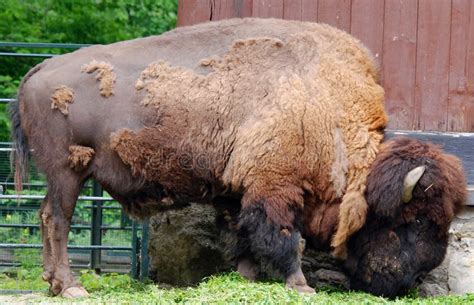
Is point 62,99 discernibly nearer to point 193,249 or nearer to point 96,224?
point 193,249

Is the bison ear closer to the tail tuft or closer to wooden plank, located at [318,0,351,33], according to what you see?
wooden plank, located at [318,0,351,33]

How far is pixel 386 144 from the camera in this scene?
8.15 metres

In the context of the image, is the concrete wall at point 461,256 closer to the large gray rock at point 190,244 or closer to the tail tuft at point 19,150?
the large gray rock at point 190,244

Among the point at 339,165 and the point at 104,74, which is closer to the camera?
the point at 339,165

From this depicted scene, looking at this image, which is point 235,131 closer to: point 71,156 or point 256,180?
point 256,180

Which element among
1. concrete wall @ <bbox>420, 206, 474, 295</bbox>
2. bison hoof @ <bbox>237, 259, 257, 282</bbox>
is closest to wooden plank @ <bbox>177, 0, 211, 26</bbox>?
bison hoof @ <bbox>237, 259, 257, 282</bbox>

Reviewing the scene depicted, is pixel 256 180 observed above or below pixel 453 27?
below

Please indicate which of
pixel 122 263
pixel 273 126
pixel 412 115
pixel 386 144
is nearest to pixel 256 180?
pixel 273 126

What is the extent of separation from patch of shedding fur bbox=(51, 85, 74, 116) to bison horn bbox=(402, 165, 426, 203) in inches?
97.1

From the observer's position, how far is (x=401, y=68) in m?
9.06

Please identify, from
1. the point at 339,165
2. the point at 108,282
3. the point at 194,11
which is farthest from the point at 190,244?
the point at 194,11

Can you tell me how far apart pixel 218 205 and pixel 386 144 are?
53.2 inches

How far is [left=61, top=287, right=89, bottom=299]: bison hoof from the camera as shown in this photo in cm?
795

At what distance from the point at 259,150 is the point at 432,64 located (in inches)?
79.1
